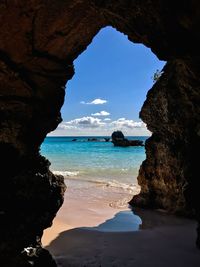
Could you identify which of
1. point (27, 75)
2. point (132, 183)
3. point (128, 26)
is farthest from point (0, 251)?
point (132, 183)

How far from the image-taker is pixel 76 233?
29.6 ft

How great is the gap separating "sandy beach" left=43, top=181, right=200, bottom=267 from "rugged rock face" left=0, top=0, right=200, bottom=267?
1.59 metres

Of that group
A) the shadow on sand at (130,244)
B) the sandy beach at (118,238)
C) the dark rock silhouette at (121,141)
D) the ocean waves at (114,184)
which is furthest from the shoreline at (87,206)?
the dark rock silhouette at (121,141)

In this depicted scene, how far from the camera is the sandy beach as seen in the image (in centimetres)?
698

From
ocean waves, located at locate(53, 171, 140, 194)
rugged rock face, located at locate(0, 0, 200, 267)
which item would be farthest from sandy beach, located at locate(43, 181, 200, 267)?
ocean waves, located at locate(53, 171, 140, 194)

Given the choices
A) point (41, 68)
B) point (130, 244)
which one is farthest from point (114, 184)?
point (41, 68)

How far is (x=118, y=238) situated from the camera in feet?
28.0

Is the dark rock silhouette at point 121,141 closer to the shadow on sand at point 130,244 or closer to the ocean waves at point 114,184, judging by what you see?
the ocean waves at point 114,184

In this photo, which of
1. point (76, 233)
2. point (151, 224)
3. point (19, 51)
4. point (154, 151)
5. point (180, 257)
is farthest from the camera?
point (154, 151)

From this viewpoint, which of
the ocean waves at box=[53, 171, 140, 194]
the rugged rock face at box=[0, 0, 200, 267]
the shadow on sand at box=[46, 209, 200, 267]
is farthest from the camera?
the ocean waves at box=[53, 171, 140, 194]

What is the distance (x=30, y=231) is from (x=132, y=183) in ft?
49.0

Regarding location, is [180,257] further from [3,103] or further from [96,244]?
[3,103]

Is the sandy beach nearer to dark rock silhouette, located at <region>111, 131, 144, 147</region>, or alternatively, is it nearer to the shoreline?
the shoreline

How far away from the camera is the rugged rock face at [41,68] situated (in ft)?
17.8
